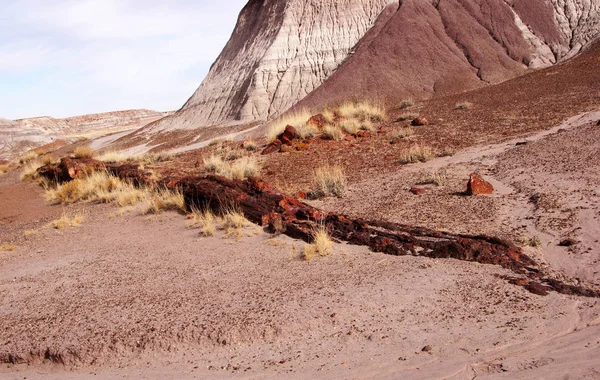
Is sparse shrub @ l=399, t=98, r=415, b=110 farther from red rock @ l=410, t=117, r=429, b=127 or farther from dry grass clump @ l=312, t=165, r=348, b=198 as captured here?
dry grass clump @ l=312, t=165, r=348, b=198

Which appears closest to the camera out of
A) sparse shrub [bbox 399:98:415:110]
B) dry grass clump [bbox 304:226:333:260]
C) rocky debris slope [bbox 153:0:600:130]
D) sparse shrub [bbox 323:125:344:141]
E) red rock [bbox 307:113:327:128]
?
dry grass clump [bbox 304:226:333:260]

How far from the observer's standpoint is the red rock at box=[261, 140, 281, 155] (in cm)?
1698

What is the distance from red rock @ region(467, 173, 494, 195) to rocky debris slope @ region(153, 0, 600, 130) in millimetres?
20590

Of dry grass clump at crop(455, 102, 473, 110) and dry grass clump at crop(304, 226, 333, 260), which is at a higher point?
dry grass clump at crop(455, 102, 473, 110)

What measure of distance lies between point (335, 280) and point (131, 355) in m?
2.61

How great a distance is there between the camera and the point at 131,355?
5078 mm

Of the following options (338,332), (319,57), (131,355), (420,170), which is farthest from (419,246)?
(319,57)

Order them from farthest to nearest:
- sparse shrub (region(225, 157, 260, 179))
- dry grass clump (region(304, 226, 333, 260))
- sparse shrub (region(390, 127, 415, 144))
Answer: sparse shrub (region(390, 127, 415, 144)) < sparse shrub (region(225, 157, 260, 179)) < dry grass clump (region(304, 226, 333, 260))

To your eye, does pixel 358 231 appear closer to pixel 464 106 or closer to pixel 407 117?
pixel 407 117

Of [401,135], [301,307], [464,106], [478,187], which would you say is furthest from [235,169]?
[464,106]

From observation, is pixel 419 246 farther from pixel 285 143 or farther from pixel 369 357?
pixel 285 143

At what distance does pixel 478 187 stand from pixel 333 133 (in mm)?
8106

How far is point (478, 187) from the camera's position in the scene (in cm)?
948

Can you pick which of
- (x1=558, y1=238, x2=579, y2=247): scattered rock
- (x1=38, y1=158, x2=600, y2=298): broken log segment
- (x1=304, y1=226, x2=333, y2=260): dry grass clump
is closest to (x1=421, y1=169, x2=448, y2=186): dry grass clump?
(x1=38, y1=158, x2=600, y2=298): broken log segment
